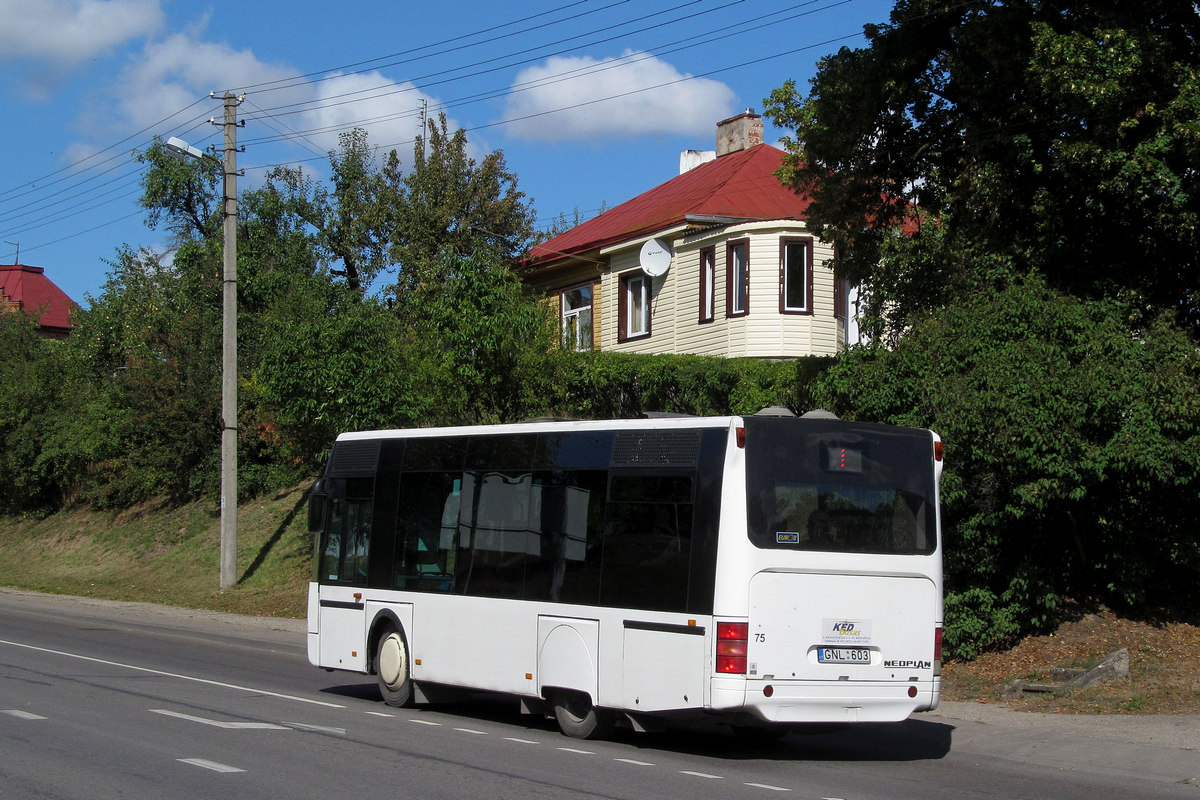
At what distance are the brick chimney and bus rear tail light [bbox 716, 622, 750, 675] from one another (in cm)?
2771

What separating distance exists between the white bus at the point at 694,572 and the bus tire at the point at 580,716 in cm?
2

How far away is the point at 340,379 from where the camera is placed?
77.6 feet

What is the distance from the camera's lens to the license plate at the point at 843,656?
9711mm

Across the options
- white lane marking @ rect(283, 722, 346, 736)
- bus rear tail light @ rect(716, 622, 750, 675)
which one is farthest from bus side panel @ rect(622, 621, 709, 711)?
white lane marking @ rect(283, 722, 346, 736)

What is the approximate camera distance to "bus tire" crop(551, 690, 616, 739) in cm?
1077

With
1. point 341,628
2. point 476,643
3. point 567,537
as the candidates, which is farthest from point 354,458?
point 567,537

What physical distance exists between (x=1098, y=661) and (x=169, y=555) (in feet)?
88.1

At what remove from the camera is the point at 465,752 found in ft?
32.4

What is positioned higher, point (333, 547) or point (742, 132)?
point (742, 132)

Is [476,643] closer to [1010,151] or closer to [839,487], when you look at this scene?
[839,487]

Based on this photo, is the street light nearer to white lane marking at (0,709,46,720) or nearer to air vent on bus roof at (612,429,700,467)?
white lane marking at (0,709,46,720)

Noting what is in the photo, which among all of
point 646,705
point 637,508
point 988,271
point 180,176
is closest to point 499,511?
point 637,508

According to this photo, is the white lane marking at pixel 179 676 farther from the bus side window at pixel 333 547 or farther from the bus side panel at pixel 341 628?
the bus side window at pixel 333 547

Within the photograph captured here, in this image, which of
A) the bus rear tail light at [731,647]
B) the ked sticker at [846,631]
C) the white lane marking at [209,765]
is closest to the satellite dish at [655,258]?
the ked sticker at [846,631]
